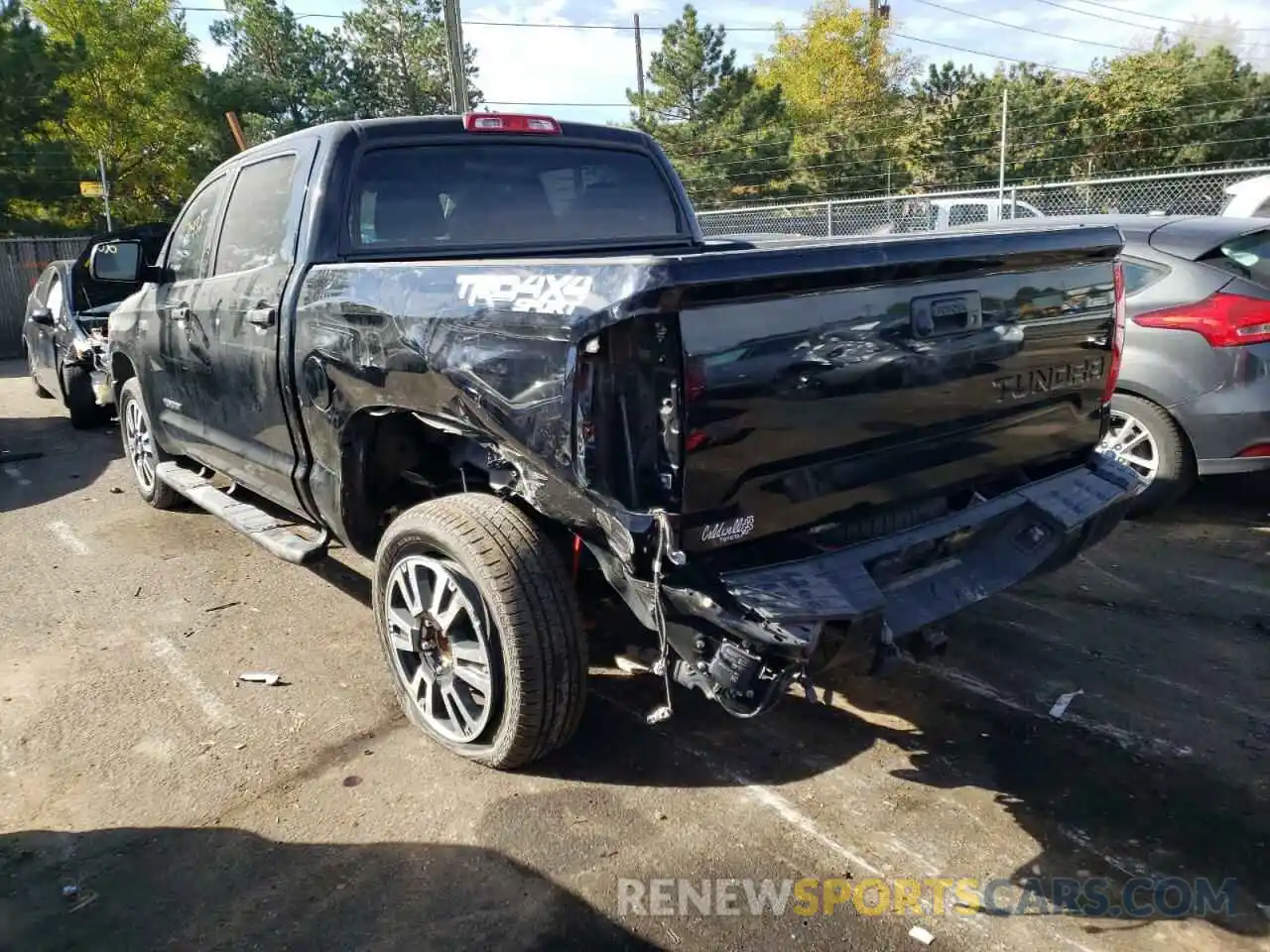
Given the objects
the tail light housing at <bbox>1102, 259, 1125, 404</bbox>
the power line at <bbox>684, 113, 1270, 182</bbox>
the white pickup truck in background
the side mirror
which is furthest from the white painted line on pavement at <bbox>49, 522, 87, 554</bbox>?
the power line at <bbox>684, 113, 1270, 182</bbox>

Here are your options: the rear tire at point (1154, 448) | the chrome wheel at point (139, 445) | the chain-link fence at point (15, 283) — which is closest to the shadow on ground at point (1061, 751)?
the rear tire at point (1154, 448)

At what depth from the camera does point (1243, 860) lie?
270 centimetres

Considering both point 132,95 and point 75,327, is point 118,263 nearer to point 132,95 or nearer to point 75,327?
point 75,327

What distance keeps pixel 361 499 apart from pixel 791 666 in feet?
6.19

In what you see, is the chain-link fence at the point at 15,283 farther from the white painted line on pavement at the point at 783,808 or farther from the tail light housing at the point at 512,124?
the white painted line on pavement at the point at 783,808

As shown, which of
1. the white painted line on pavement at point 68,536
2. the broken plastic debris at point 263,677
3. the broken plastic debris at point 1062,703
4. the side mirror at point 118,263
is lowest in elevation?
the broken plastic debris at point 1062,703

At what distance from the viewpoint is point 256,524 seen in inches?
174

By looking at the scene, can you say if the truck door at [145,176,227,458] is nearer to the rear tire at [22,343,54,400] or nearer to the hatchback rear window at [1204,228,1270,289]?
the hatchback rear window at [1204,228,1270,289]

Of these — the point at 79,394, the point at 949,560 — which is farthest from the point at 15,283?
the point at 949,560

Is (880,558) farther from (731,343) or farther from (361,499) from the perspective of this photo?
(361,499)

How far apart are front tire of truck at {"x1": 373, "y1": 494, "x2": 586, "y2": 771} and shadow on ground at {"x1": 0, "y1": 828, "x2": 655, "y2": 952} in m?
0.42

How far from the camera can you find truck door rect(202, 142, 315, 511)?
3.93 meters

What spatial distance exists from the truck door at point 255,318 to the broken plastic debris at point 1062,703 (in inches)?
123

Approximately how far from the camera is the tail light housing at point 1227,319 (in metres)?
5.09
